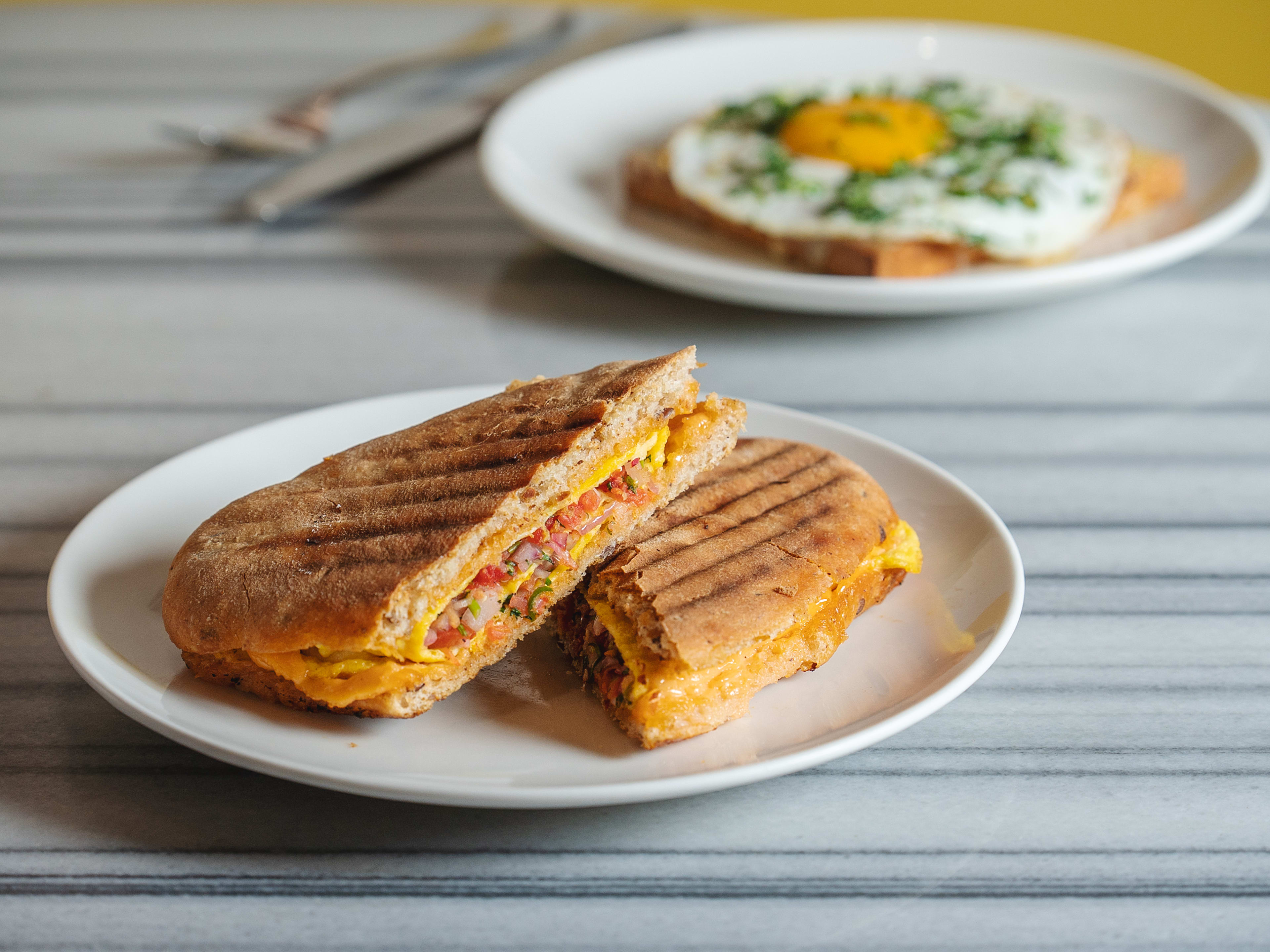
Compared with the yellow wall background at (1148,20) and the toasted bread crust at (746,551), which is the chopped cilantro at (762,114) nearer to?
the toasted bread crust at (746,551)

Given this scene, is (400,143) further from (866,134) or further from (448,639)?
(448,639)

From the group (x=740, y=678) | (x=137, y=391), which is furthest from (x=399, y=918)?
(x=137, y=391)

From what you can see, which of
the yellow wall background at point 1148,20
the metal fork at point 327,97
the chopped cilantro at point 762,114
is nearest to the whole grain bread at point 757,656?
the chopped cilantro at point 762,114

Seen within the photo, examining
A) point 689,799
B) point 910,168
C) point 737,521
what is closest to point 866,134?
point 910,168

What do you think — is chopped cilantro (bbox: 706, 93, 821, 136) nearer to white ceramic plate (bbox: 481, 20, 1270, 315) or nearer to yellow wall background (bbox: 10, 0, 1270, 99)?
white ceramic plate (bbox: 481, 20, 1270, 315)

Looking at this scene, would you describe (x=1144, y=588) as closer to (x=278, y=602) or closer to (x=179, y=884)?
(x=278, y=602)
